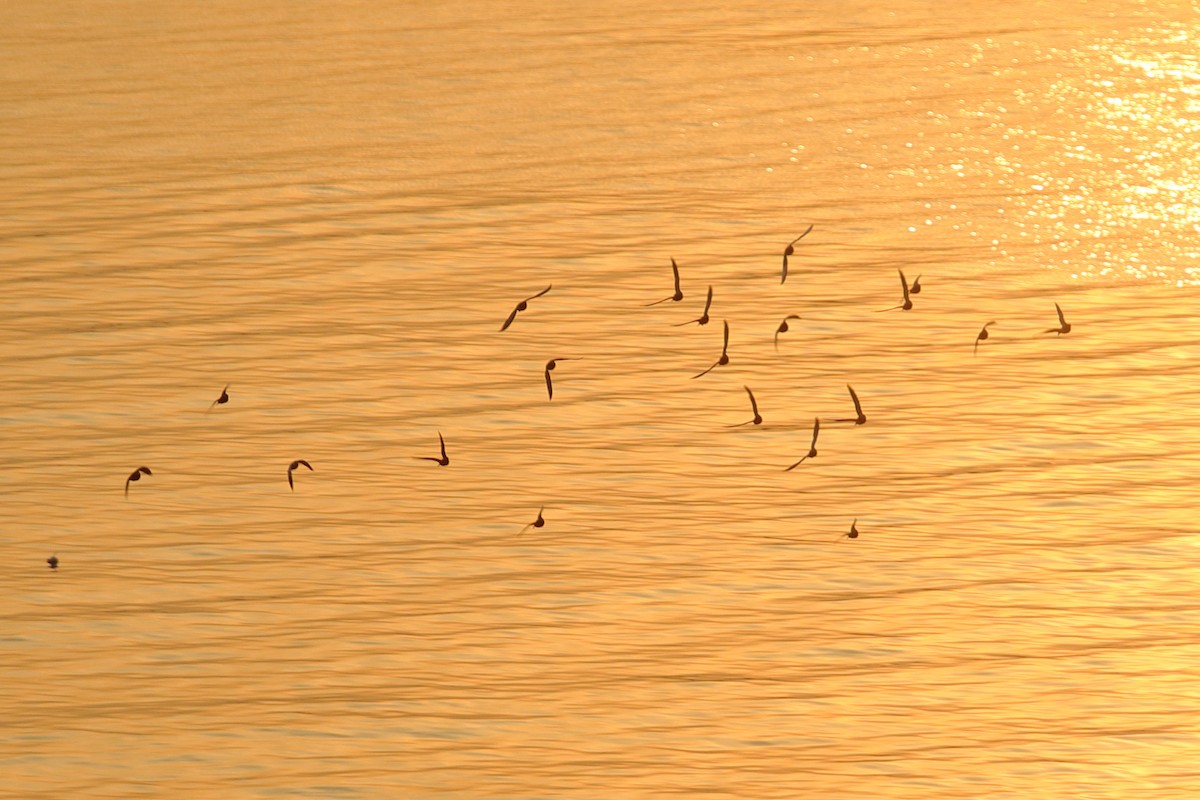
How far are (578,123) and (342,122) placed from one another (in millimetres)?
970

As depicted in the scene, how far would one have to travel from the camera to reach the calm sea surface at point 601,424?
4.57 metres

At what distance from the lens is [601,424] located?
250 inches

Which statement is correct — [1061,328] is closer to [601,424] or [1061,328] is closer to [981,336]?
[981,336]

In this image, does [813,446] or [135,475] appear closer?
[135,475]

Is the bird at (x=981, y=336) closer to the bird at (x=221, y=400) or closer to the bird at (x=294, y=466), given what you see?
the bird at (x=294, y=466)

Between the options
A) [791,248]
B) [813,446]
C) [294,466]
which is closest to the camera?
[294,466]

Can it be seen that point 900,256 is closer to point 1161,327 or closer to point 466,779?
point 1161,327

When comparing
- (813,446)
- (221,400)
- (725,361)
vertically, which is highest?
(221,400)

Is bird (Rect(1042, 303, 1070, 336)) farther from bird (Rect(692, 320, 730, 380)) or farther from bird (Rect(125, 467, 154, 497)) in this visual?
bird (Rect(125, 467, 154, 497))

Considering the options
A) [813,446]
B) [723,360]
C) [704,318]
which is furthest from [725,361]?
[813,446]

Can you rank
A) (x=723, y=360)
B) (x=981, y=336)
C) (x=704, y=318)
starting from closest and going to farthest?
(x=723, y=360) → (x=981, y=336) → (x=704, y=318)

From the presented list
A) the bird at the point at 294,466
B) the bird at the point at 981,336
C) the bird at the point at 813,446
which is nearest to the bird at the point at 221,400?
the bird at the point at 294,466

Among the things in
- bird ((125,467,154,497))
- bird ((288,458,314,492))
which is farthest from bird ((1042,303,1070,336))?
bird ((125,467,154,497))

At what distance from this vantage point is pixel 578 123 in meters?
9.66
